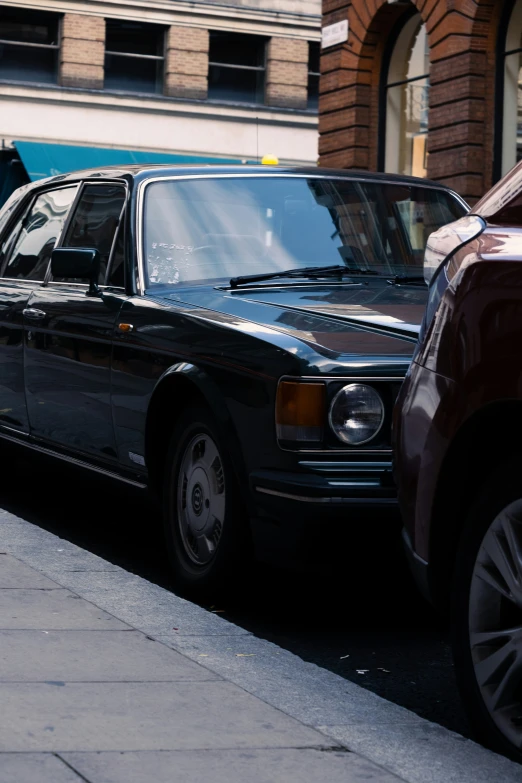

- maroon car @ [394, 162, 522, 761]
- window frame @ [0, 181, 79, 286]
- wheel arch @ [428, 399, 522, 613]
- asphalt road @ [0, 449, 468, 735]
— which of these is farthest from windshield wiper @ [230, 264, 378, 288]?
wheel arch @ [428, 399, 522, 613]

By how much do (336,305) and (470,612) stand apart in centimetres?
225

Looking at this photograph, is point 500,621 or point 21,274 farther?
point 21,274

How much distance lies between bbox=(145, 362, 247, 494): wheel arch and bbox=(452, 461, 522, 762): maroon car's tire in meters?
1.59

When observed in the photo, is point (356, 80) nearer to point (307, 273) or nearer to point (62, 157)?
point (62, 157)

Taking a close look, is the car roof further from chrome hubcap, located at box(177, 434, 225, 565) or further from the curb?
the curb

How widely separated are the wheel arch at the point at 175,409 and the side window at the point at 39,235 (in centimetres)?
204

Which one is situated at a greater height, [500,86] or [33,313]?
[500,86]

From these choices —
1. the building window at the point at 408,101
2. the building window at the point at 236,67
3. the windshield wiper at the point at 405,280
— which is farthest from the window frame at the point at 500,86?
the building window at the point at 236,67

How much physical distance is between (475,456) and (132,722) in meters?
1.15

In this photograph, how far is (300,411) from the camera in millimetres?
5027

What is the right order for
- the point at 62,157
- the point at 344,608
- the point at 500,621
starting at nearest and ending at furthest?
the point at 500,621 < the point at 344,608 < the point at 62,157

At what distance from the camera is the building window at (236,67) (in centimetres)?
3694

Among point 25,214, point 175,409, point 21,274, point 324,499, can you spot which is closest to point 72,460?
point 175,409

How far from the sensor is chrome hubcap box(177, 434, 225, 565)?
552 centimetres
